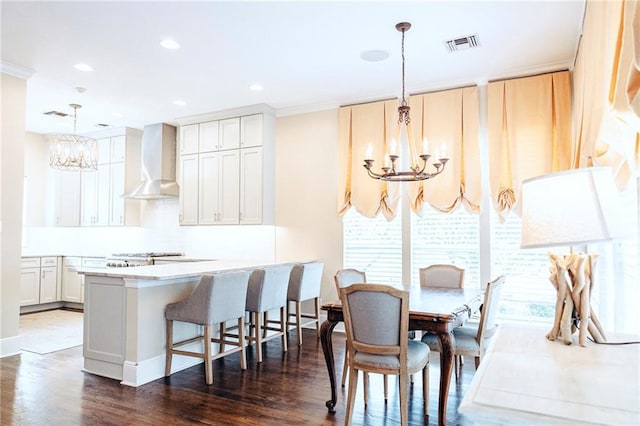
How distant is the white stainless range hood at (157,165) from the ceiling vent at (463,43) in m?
4.90

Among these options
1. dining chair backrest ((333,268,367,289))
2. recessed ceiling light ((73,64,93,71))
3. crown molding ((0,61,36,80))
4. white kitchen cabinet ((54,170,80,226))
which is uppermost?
recessed ceiling light ((73,64,93,71))

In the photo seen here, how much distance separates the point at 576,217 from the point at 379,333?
1.50 meters

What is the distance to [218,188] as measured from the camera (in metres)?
6.56

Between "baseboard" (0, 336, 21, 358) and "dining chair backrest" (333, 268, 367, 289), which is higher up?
"dining chair backrest" (333, 268, 367, 289)

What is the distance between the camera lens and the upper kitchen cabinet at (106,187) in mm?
7508

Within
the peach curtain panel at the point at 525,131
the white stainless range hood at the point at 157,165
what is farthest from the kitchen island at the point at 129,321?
the peach curtain panel at the point at 525,131

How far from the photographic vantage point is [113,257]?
698cm

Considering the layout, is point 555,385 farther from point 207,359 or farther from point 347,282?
point 207,359

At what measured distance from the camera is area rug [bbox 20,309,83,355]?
16.4ft

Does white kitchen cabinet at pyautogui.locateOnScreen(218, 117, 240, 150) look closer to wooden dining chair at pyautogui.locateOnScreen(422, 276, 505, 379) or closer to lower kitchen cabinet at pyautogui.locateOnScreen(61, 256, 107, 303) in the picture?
lower kitchen cabinet at pyautogui.locateOnScreen(61, 256, 107, 303)

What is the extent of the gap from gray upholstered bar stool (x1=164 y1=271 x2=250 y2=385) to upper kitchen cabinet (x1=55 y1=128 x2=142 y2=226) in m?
4.17

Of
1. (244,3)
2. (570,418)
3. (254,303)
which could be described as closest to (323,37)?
(244,3)

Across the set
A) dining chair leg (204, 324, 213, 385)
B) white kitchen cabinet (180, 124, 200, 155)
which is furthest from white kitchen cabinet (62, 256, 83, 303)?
dining chair leg (204, 324, 213, 385)

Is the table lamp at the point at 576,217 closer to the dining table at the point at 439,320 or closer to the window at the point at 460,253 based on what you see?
the dining table at the point at 439,320
